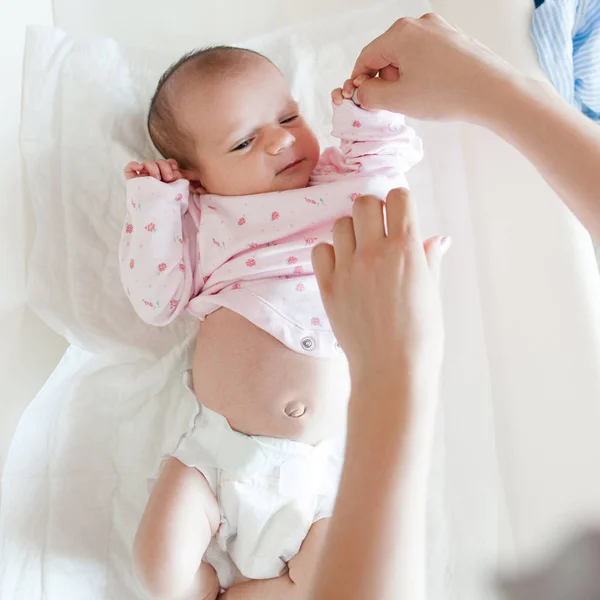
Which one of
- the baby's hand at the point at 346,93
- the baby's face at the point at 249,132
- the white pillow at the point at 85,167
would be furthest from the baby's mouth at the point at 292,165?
the white pillow at the point at 85,167

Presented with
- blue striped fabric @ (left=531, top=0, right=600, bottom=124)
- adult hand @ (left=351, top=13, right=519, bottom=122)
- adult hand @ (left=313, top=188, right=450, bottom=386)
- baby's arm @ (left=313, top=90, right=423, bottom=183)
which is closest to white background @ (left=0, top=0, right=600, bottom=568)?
blue striped fabric @ (left=531, top=0, right=600, bottom=124)

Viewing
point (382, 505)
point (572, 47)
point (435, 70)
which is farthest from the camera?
point (572, 47)

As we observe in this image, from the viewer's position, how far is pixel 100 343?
4.10 feet

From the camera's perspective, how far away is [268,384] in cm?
103

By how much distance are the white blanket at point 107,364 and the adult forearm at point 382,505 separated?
57cm

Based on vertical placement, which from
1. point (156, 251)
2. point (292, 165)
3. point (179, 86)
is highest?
point (179, 86)

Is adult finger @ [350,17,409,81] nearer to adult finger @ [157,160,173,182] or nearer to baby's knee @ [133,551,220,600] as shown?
adult finger @ [157,160,173,182]

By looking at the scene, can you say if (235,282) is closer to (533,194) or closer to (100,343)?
(100,343)

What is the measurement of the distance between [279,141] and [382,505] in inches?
24.8

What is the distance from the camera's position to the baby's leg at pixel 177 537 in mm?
994

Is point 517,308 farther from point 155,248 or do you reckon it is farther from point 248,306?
point 155,248

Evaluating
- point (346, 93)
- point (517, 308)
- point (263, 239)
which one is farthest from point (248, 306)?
point (517, 308)

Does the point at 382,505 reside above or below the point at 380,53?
below

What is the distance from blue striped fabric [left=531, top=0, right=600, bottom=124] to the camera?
1184 mm
